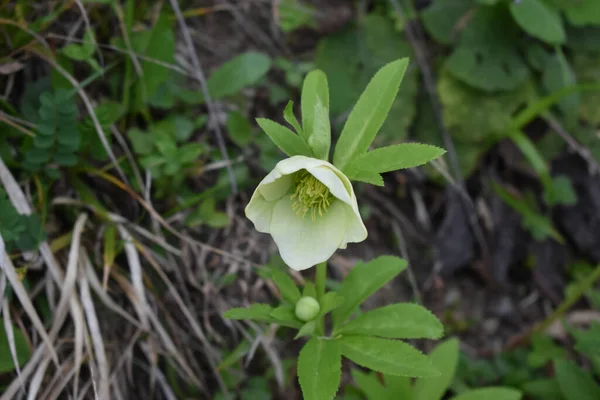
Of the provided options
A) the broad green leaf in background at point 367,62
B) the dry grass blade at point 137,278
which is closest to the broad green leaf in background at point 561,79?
the broad green leaf in background at point 367,62

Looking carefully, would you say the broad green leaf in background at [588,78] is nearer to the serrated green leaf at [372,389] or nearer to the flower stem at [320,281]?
the serrated green leaf at [372,389]

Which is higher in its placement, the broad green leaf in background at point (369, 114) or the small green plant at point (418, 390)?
the broad green leaf in background at point (369, 114)

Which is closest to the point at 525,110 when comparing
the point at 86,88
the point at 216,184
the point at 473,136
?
the point at 473,136

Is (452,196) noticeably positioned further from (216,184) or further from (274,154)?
(216,184)

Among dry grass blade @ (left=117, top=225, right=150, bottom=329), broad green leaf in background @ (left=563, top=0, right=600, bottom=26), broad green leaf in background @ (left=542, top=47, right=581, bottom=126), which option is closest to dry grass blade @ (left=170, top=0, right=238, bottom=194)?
dry grass blade @ (left=117, top=225, right=150, bottom=329)

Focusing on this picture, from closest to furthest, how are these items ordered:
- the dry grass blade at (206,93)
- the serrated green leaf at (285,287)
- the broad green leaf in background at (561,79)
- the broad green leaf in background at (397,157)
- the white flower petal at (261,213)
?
the broad green leaf in background at (397,157)
the white flower petal at (261,213)
the serrated green leaf at (285,287)
the dry grass blade at (206,93)
the broad green leaf in background at (561,79)

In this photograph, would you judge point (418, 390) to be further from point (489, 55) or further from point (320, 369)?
point (489, 55)
